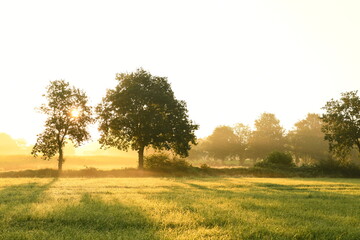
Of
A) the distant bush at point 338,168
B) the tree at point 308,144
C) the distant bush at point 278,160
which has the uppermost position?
the tree at point 308,144

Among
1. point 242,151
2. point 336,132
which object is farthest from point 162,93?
point 242,151

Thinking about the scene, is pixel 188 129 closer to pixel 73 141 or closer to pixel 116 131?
pixel 116 131

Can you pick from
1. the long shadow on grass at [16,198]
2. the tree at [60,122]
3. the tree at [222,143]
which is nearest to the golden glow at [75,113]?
the tree at [60,122]

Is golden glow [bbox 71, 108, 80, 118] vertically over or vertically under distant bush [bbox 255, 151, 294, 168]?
over

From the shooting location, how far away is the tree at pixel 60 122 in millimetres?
38344

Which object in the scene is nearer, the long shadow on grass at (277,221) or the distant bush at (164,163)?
the long shadow on grass at (277,221)

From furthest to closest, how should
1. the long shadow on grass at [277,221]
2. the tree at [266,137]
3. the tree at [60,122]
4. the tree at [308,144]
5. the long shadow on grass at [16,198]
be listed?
the tree at [308,144]
the tree at [266,137]
the tree at [60,122]
the long shadow on grass at [16,198]
the long shadow on grass at [277,221]

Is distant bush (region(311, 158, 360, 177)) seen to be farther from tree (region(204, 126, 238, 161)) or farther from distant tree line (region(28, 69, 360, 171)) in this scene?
tree (region(204, 126, 238, 161))

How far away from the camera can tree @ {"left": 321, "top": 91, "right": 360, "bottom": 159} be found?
4847 cm

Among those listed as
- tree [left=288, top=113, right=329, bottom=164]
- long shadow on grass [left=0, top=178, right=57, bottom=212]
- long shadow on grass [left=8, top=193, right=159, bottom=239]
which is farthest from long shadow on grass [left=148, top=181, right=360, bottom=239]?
tree [left=288, top=113, right=329, bottom=164]

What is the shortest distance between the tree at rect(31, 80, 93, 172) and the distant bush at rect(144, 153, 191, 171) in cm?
1058

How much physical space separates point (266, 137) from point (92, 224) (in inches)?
3813

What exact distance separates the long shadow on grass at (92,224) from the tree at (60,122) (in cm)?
3298

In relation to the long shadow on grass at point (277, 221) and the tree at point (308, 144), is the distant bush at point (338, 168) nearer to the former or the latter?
the long shadow on grass at point (277, 221)
